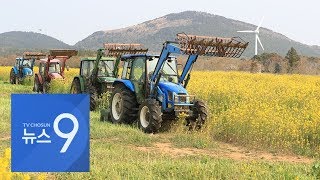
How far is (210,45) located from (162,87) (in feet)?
6.15

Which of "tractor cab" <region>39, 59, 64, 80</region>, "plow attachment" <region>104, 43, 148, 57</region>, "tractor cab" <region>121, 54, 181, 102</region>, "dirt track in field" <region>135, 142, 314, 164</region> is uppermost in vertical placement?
"plow attachment" <region>104, 43, 148, 57</region>

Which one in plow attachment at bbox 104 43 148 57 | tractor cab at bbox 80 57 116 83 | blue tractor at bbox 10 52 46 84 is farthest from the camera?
blue tractor at bbox 10 52 46 84

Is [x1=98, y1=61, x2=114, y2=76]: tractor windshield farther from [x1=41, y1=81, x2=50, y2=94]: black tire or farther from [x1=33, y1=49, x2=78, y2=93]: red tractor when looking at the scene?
[x1=41, y1=81, x2=50, y2=94]: black tire

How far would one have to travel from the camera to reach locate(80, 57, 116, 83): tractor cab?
52.3 feet

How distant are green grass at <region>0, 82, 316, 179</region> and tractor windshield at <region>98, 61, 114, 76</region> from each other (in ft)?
11.8

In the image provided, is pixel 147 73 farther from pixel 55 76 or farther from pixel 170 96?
pixel 55 76

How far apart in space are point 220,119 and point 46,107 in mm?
7647

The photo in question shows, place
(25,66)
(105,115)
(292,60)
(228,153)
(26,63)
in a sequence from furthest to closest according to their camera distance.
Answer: (292,60) → (26,63) → (25,66) → (105,115) → (228,153)

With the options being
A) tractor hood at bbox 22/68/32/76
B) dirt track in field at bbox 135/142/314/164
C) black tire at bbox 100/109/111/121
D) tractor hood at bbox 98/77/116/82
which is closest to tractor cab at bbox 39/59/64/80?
tractor hood at bbox 22/68/32/76

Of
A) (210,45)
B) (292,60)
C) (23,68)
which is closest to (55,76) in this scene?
(23,68)

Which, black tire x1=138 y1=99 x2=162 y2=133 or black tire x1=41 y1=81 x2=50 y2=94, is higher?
black tire x1=138 y1=99 x2=162 y2=133

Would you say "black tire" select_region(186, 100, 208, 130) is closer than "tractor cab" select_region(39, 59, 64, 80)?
Yes

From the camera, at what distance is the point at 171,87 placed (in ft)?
36.7

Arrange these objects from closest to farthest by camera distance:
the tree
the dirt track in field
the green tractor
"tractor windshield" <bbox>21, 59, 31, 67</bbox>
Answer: the dirt track in field, the green tractor, "tractor windshield" <bbox>21, 59, 31, 67</bbox>, the tree
